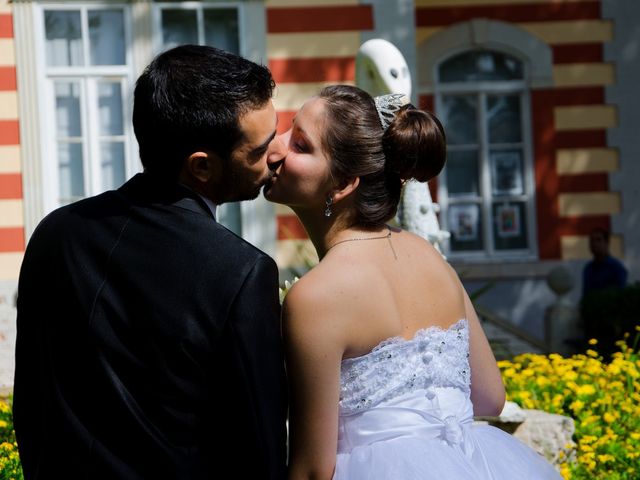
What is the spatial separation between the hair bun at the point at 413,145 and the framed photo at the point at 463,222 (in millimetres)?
9365

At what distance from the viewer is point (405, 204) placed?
496cm

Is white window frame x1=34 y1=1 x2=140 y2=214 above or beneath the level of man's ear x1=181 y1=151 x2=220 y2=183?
above

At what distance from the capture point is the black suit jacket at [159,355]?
6.80ft

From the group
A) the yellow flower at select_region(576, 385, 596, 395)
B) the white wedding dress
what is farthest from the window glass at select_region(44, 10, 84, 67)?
the white wedding dress

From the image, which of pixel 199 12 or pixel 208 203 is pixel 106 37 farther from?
pixel 208 203

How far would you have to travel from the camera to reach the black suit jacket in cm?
207

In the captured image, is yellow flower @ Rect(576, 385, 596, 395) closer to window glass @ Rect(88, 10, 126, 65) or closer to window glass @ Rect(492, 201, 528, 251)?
window glass @ Rect(88, 10, 126, 65)

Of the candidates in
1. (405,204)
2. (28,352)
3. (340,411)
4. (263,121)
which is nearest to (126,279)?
(28,352)

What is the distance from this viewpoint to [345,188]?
2639mm

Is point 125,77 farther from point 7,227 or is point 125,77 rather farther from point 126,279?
point 126,279

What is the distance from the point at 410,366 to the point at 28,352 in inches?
35.9

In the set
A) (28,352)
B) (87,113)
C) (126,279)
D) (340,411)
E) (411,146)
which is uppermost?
(87,113)

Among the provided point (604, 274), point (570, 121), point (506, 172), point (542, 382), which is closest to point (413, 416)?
point (542, 382)

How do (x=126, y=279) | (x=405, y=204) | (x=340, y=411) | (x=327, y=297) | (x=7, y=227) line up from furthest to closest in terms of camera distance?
(x=7, y=227) → (x=405, y=204) → (x=340, y=411) → (x=327, y=297) → (x=126, y=279)
